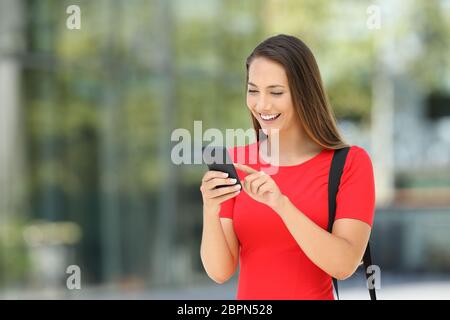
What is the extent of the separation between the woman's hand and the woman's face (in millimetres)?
211

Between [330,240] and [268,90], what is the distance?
385mm


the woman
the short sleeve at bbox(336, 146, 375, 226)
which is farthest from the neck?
the short sleeve at bbox(336, 146, 375, 226)

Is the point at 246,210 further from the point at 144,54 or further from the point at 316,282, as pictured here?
the point at 144,54

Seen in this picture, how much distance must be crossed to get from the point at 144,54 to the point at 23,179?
107 inches

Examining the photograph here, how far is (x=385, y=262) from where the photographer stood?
15.4 meters

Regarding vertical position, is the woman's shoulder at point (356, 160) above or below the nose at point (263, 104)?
below

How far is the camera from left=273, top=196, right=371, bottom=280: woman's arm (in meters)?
2.15

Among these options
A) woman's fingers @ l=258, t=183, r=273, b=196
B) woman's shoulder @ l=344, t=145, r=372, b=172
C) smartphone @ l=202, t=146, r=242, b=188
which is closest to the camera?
woman's fingers @ l=258, t=183, r=273, b=196

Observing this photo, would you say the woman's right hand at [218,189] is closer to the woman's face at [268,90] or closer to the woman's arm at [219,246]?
the woman's arm at [219,246]

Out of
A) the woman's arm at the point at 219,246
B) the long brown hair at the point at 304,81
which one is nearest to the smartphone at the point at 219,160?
the woman's arm at the point at 219,246

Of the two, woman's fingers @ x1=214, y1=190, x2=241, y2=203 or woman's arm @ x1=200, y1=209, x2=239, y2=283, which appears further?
woman's arm @ x1=200, y1=209, x2=239, y2=283

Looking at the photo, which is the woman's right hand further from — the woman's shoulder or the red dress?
the woman's shoulder

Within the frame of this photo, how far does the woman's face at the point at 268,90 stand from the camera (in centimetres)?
227
